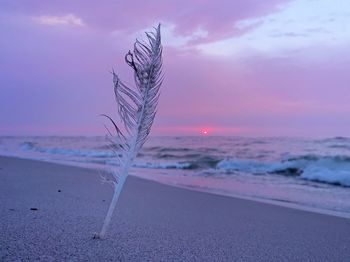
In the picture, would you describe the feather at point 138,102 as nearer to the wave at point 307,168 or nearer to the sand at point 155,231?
the sand at point 155,231

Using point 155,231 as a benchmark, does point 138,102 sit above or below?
above

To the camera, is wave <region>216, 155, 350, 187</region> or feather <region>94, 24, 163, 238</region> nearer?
feather <region>94, 24, 163, 238</region>

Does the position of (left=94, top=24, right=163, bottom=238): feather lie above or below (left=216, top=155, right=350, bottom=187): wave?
above

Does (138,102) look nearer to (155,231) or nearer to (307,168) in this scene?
(155,231)

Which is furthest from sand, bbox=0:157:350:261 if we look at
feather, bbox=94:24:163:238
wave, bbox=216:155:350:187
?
wave, bbox=216:155:350:187

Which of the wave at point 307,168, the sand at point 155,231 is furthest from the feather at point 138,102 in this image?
the wave at point 307,168

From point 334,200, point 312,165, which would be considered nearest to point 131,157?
point 334,200

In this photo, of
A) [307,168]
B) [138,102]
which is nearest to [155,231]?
[138,102]

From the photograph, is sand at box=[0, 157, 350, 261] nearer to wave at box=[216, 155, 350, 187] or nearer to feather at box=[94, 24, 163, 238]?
feather at box=[94, 24, 163, 238]
